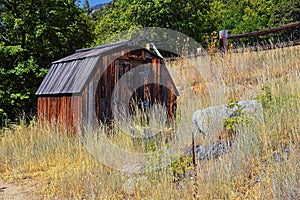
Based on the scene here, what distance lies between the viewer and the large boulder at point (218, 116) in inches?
171

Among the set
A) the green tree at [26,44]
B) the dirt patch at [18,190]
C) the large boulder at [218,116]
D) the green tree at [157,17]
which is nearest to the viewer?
the dirt patch at [18,190]

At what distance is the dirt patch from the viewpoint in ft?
13.1

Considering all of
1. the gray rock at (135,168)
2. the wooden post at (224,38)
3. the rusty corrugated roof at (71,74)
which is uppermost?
the wooden post at (224,38)

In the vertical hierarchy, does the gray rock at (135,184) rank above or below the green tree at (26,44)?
below

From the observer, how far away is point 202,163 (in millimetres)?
3611

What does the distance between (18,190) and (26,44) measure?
6460 mm

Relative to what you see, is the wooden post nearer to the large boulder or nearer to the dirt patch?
the large boulder

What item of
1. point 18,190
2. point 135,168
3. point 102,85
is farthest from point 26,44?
point 135,168

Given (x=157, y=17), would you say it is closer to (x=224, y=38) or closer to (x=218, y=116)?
(x=224, y=38)

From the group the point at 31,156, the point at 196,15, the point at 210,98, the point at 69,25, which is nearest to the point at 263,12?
the point at 196,15

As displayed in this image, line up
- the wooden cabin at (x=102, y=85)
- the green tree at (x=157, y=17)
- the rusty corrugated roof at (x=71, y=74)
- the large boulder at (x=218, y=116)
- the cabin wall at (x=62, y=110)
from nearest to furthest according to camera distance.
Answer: the large boulder at (x=218, y=116), the cabin wall at (x=62, y=110), the wooden cabin at (x=102, y=85), the rusty corrugated roof at (x=71, y=74), the green tree at (x=157, y=17)

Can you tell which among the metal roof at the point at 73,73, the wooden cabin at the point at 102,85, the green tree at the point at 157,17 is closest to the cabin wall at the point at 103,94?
the wooden cabin at the point at 102,85

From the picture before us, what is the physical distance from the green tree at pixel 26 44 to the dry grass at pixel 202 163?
2956 millimetres

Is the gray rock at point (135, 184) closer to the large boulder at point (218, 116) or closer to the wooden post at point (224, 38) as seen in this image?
the large boulder at point (218, 116)
